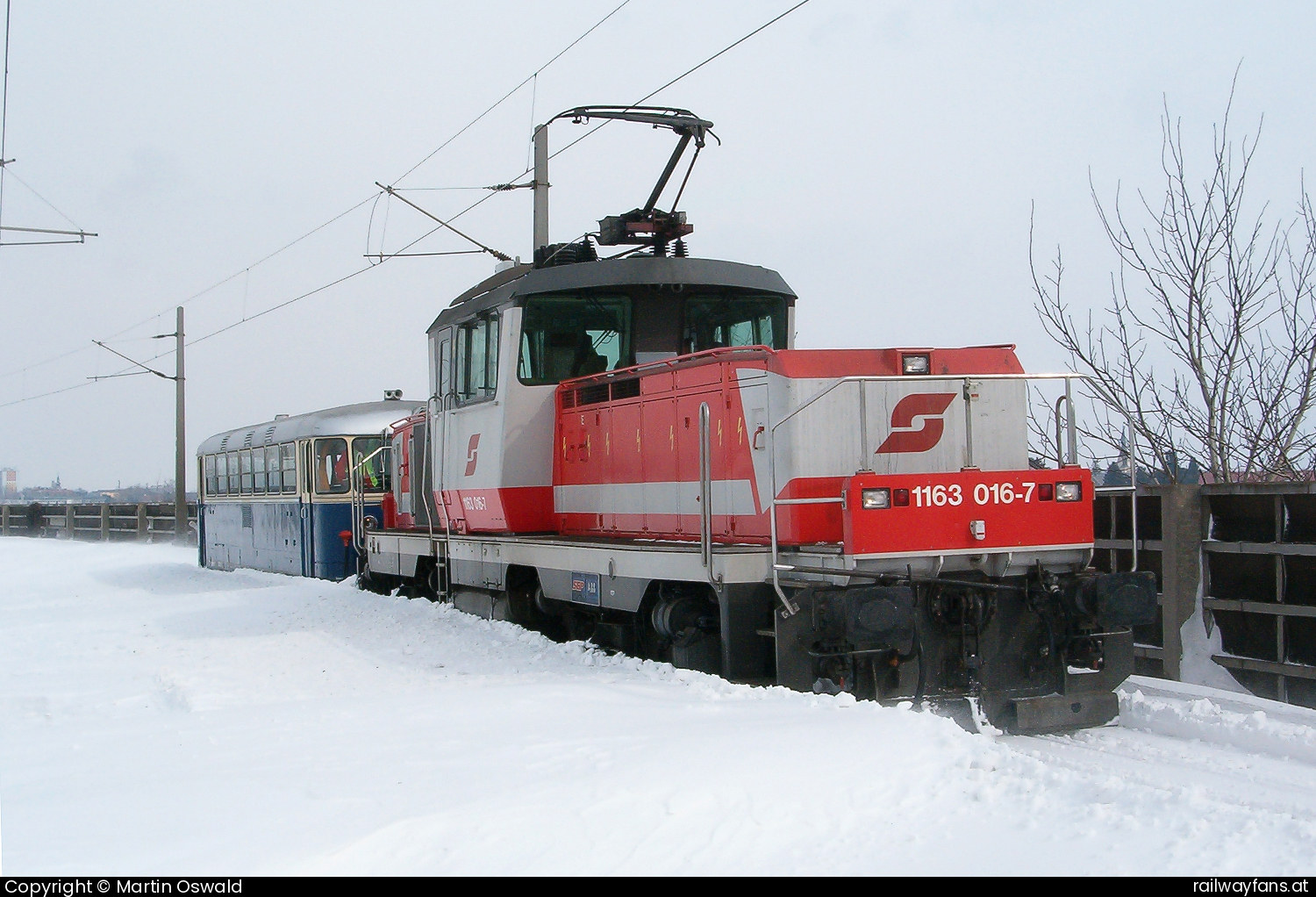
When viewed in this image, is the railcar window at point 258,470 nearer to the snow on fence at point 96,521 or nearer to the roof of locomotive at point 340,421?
the roof of locomotive at point 340,421

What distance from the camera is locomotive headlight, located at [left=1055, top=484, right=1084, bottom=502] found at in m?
6.84

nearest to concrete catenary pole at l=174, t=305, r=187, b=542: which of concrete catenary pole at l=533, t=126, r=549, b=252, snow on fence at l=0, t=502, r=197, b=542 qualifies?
snow on fence at l=0, t=502, r=197, b=542

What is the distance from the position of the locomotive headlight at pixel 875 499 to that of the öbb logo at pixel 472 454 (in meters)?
4.63

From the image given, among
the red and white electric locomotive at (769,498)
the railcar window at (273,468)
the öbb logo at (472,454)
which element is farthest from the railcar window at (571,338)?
the railcar window at (273,468)

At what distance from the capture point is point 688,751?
500 centimetres

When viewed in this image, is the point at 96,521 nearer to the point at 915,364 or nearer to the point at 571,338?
the point at 571,338

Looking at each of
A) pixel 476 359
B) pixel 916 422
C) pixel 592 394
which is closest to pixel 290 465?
pixel 476 359

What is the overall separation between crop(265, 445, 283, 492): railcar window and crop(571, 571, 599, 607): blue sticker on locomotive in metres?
12.7

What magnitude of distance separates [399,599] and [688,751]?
7.49m

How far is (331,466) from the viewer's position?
18.5m

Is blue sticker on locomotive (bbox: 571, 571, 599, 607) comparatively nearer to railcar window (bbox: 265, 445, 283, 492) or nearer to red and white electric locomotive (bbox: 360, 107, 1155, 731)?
red and white electric locomotive (bbox: 360, 107, 1155, 731)

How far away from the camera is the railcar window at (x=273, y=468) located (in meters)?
20.0

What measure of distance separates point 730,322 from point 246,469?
15.8 meters
